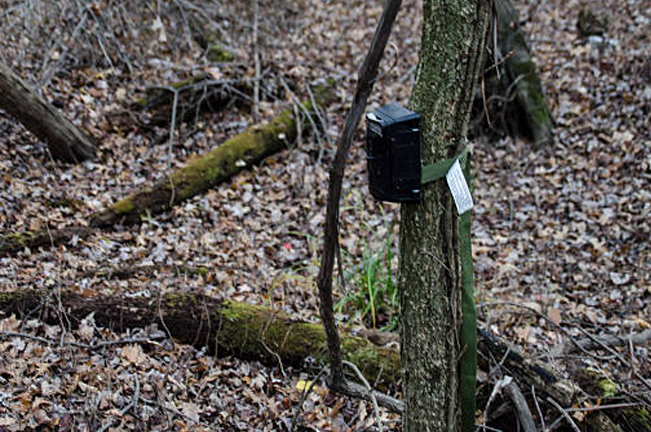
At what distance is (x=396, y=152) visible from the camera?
2.03 meters

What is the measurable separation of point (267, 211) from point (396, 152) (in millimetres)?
4165

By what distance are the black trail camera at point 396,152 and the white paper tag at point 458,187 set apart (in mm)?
131

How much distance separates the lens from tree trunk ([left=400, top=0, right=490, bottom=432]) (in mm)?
1992

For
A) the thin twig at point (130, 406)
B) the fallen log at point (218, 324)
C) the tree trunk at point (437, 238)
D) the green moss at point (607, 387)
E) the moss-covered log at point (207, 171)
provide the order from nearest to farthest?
the tree trunk at point (437, 238)
the thin twig at point (130, 406)
the green moss at point (607, 387)
the fallen log at point (218, 324)
the moss-covered log at point (207, 171)

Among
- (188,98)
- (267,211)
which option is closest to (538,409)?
(267,211)

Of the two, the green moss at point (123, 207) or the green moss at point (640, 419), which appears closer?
the green moss at point (640, 419)

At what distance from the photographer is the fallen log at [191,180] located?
469cm

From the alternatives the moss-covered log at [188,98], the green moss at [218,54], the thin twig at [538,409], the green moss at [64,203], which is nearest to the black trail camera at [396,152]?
the thin twig at [538,409]

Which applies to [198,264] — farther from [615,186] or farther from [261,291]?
[615,186]

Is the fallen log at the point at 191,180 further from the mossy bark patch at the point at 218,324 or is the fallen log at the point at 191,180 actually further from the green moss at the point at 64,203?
the mossy bark patch at the point at 218,324

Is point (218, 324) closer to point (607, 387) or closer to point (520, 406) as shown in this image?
point (520, 406)

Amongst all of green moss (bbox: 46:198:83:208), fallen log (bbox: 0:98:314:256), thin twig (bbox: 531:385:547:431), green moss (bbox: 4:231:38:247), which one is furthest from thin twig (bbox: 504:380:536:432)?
green moss (bbox: 46:198:83:208)

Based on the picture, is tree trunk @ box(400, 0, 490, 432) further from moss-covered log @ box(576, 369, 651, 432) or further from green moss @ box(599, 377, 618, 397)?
green moss @ box(599, 377, 618, 397)

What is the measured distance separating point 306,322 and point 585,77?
6.50 meters
